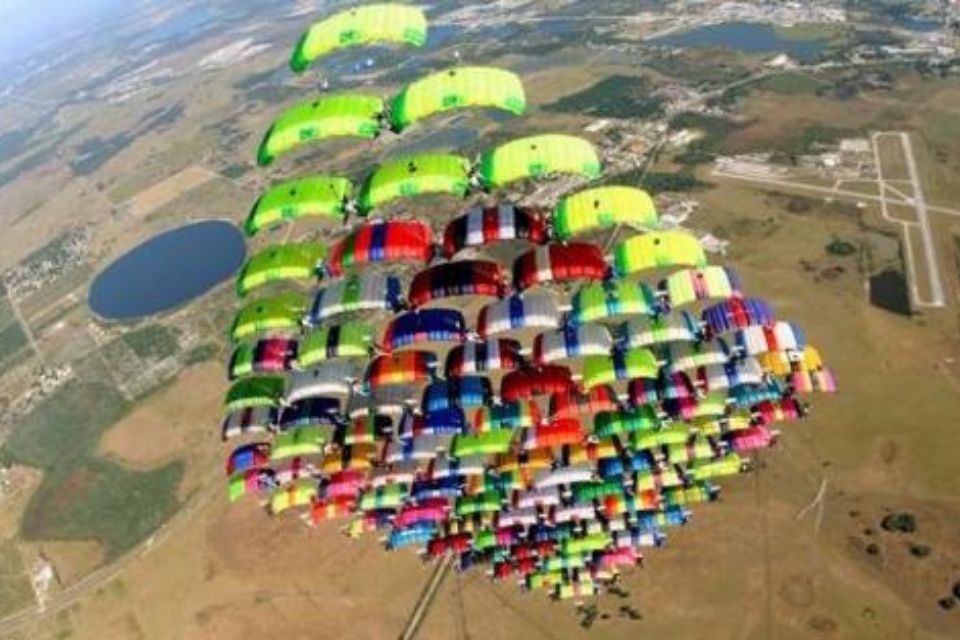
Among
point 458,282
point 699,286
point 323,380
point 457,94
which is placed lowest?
point 323,380

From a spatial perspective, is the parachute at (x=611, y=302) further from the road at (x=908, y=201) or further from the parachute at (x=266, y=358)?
the road at (x=908, y=201)

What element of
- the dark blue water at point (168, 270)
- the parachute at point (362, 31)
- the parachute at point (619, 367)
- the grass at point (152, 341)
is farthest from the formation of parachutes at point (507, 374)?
the dark blue water at point (168, 270)

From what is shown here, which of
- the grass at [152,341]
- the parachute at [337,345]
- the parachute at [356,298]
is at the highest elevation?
the parachute at [356,298]

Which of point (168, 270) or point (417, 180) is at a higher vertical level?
point (417, 180)

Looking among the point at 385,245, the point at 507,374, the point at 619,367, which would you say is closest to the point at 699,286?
the point at 619,367

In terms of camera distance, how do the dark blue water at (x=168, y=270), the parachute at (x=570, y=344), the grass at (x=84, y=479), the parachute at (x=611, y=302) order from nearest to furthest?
the parachute at (x=611, y=302) → the parachute at (x=570, y=344) → the grass at (x=84, y=479) → the dark blue water at (x=168, y=270)

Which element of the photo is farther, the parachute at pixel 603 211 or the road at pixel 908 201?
the road at pixel 908 201

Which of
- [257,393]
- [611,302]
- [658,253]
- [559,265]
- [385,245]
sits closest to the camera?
[611,302]

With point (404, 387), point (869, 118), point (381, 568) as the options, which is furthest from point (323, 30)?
point (869, 118)

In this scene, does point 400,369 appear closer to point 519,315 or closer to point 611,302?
point 519,315
